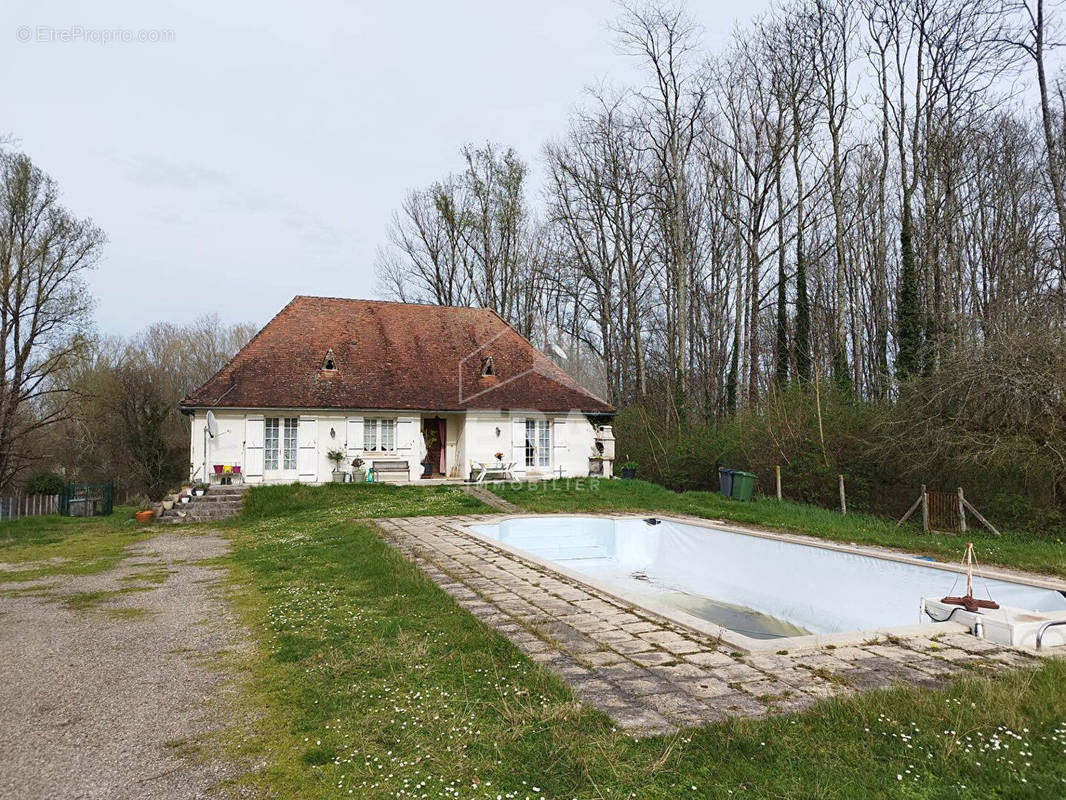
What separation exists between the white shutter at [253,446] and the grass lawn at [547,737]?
42.6 feet

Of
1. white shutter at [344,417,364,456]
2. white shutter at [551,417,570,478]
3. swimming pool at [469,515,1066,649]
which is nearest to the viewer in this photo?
swimming pool at [469,515,1066,649]

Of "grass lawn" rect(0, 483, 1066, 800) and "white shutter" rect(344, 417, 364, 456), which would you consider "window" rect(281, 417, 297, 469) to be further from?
"grass lawn" rect(0, 483, 1066, 800)

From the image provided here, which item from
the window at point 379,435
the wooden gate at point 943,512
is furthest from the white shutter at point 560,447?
the wooden gate at point 943,512

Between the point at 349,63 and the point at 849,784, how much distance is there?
1338 centimetres

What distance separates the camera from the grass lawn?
2.96m

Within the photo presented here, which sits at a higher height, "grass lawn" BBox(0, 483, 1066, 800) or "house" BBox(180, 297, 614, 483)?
"house" BBox(180, 297, 614, 483)

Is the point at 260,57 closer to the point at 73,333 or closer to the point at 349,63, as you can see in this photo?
the point at 349,63

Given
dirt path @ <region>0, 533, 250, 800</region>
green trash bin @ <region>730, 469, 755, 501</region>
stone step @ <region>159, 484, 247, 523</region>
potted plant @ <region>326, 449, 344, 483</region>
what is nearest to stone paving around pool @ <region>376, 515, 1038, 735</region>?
dirt path @ <region>0, 533, 250, 800</region>

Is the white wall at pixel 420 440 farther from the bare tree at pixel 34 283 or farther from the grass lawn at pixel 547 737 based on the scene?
the grass lawn at pixel 547 737

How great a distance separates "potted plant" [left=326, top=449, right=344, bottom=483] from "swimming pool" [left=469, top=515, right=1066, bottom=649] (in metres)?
7.12

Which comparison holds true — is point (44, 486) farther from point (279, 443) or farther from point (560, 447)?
point (560, 447)

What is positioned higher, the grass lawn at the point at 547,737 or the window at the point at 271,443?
the window at the point at 271,443

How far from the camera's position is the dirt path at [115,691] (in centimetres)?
331

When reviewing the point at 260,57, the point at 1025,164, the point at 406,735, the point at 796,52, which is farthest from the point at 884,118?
the point at 406,735
